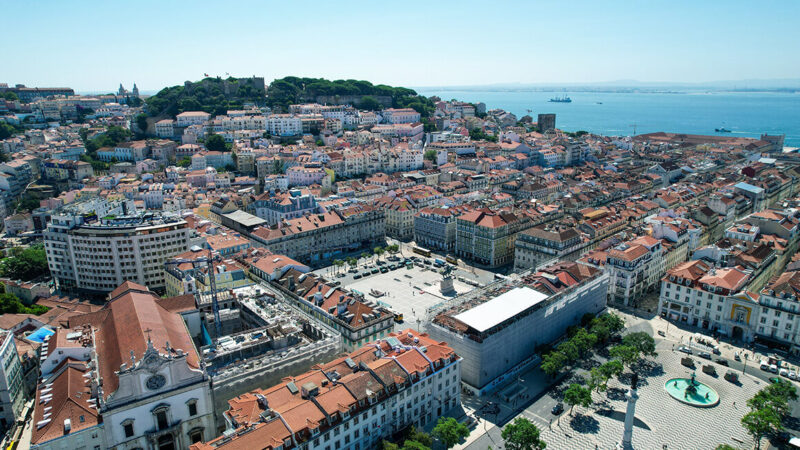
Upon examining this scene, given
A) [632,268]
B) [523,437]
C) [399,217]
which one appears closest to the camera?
[523,437]

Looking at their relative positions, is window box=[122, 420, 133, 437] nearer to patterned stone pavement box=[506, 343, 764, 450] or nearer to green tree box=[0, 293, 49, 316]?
Result: patterned stone pavement box=[506, 343, 764, 450]

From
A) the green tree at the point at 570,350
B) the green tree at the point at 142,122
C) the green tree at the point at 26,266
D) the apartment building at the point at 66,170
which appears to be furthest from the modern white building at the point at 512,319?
the green tree at the point at 142,122

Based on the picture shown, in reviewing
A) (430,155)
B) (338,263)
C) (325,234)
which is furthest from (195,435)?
(430,155)

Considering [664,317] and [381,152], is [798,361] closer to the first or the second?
[664,317]

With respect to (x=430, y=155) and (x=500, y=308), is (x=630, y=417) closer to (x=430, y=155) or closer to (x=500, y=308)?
(x=500, y=308)

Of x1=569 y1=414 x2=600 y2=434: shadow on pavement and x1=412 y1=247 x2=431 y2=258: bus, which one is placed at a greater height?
x1=412 y1=247 x2=431 y2=258: bus

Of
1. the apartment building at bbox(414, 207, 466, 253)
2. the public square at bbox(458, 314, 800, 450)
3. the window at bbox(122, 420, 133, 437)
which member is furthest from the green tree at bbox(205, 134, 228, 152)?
the public square at bbox(458, 314, 800, 450)
